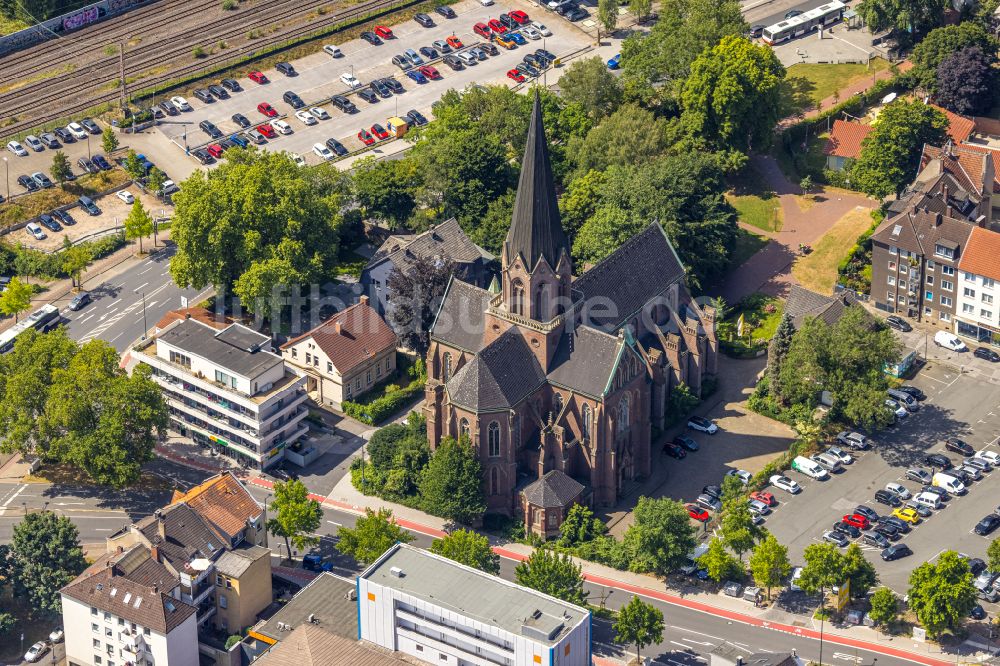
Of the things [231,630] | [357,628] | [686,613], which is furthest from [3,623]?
[686,613]

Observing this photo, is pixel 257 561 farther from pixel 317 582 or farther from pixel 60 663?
pixel 60 663

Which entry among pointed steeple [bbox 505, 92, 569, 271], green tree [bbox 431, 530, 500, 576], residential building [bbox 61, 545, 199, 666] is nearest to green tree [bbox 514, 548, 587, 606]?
green tree [bbox 431, 530, 500, 576]

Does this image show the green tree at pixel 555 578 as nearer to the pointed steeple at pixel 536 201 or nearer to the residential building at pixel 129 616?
the pointed steeple at pixel 536 201

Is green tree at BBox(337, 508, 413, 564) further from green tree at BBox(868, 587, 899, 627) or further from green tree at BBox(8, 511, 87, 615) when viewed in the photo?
green tree at BBox(868, 587, 899, 627)

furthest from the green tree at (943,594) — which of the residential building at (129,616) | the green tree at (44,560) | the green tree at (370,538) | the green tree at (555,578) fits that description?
the green tree at (44,560)

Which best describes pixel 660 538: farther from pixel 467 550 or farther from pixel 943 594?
→ pixel 943 594

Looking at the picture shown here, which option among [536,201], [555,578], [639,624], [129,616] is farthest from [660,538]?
[129,616]
